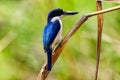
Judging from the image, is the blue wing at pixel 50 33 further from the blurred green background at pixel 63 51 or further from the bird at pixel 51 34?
the blurred green background at pixel 63 51

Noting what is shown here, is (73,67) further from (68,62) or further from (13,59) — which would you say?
(13,59)

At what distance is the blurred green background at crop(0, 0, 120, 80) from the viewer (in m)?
2.56

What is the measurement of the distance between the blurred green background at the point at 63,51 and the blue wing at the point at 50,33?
445 mm

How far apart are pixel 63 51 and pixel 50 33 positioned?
0.58 metres

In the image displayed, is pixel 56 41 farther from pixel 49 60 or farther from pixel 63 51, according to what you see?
pixel 63 51

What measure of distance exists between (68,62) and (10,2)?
556 mm

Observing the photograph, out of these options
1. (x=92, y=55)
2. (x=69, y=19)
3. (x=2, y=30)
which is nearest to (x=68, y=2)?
(x=69, y=19)

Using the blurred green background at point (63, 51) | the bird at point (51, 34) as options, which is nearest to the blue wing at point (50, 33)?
the bird at point (51, 34)

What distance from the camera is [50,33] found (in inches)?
80.0

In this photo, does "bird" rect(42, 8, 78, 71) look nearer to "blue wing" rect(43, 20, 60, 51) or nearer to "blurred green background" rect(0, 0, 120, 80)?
"blue wing" rect(43, 20, 60, 51)

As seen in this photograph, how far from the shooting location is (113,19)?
2.57 metres

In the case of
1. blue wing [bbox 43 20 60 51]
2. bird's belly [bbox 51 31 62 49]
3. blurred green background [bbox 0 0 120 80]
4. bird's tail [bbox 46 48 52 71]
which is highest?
blue wing [bbox 43 20 60 51]

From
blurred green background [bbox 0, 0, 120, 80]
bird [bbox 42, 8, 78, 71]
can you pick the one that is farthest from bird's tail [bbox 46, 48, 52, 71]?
blurred green background [bbox 0, 0, 120, 80]

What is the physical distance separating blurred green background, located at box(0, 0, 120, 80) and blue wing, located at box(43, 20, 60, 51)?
0.44 meters
